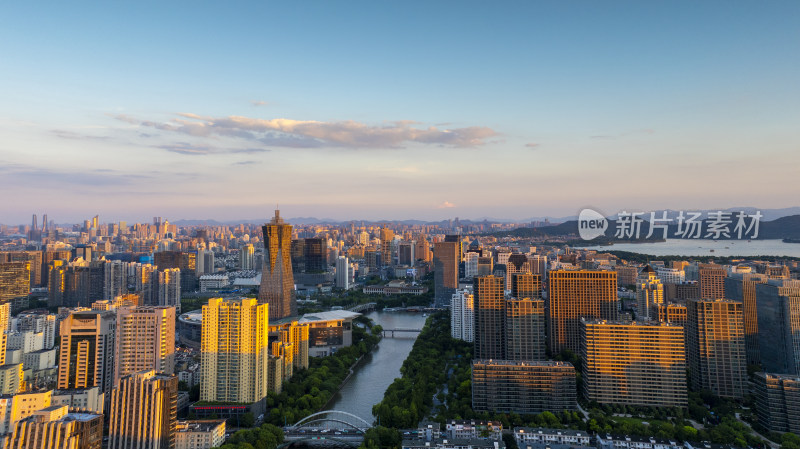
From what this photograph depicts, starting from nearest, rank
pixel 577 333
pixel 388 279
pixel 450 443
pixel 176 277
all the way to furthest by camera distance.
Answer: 1. pixel 450 443
2. pixel 577 333
3. pixel 176 277
4. pixel 388 279

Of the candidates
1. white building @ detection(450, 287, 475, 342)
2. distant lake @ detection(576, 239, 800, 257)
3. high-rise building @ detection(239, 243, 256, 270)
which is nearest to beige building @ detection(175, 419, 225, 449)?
white building @ detection(450, 287, 475, 342)

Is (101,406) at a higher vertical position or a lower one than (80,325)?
lower

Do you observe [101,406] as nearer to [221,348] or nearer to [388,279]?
[221,348]

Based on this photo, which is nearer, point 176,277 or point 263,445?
point 263,445

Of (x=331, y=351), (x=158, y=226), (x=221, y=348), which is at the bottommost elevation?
(x=331, y=351)

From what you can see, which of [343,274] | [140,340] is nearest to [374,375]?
[140,340]

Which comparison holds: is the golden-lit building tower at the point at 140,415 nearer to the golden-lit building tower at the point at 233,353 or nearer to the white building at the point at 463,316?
the golden-lit building tower at the point at 233,353

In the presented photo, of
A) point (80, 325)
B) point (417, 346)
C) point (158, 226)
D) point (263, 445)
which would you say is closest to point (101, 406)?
point (80, 325)
